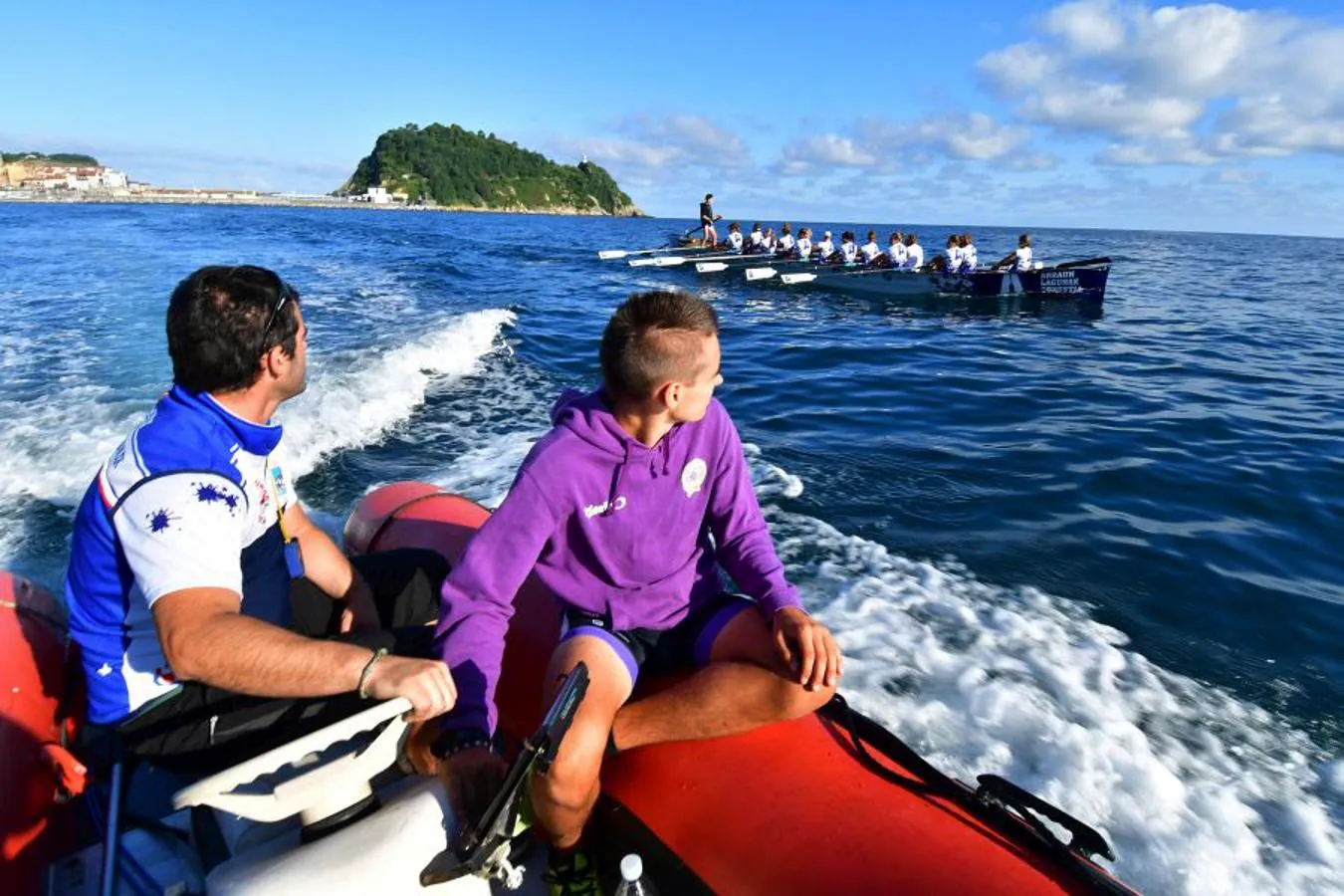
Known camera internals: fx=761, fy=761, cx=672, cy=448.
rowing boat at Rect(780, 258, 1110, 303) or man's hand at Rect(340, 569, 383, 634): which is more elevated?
rowing boat at Rect(780, 258, 1110, 303)

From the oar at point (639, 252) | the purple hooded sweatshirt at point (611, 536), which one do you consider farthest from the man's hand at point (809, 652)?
the oar at point (639, 252)

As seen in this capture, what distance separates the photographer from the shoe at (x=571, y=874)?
6.33 ft

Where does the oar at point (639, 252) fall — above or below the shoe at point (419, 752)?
above

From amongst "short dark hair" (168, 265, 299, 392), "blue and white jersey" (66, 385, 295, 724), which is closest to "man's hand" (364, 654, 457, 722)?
"blue and white jersey" (66, 385, 295, 724)

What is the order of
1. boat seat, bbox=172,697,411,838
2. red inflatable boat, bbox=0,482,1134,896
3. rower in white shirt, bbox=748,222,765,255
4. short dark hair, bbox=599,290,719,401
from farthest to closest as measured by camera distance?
rower in white shirt, bbox=748,222,765,255 < short dark hair, bbox=599,290,719,401 < red inflatable boat, bbox=0,482,1134,896 < boat seat, bbox=172,697,411,838

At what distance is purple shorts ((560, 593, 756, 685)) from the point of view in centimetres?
239

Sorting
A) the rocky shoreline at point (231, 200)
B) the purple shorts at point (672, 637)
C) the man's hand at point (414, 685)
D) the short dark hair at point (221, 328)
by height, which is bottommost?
the purple shorts at point (672, 637)

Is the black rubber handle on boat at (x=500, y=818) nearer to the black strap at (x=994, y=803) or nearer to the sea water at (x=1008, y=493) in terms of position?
the black strap at (x=994, y=803)

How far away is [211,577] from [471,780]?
767 mm

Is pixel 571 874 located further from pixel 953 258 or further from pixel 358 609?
pixel 953 258

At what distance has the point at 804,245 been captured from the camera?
24562 millimetres

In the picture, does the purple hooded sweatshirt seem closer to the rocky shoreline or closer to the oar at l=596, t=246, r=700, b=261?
the oar at l=596, t=246, r=700, b=261

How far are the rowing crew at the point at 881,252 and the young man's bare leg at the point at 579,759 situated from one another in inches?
717

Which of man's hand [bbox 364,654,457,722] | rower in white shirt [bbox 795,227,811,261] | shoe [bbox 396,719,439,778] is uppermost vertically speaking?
rower in white shirt [bbox 795,227,811,261]
